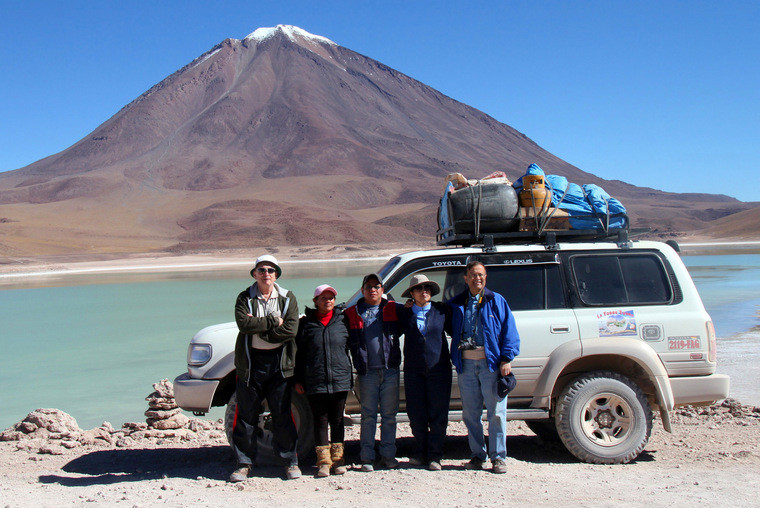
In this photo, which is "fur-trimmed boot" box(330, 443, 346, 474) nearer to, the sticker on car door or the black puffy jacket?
the black puffy jacket

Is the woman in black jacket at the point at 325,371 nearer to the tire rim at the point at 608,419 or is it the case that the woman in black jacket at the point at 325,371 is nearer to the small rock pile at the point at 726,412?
the tire rim at the point at 608,419

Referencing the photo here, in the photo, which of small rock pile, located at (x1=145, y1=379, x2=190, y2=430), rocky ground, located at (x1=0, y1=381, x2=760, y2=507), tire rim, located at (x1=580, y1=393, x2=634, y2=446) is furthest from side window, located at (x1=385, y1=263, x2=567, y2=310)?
small rock pile, located at (x1=145, y1=379, x2=190, y2=430)

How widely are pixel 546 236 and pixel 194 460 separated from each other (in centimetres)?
354

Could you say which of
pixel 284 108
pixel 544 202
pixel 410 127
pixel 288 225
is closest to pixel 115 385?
pixel 544 202

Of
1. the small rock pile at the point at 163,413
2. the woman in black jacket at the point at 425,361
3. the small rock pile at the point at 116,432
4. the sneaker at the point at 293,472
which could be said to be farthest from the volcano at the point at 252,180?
the woman in black jacket at the point at 425,361

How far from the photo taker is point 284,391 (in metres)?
5.26

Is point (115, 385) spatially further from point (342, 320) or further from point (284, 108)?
point (284, 108)

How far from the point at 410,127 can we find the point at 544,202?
7565 inches

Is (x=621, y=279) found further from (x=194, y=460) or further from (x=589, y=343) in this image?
(x=194, y=460)

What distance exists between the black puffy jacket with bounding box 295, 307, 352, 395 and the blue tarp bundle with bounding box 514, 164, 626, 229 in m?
2.13

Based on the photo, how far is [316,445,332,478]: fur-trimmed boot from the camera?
5293 millimetres

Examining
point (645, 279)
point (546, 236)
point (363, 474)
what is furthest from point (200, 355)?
point (645, 279)

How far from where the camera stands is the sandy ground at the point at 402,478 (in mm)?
4758

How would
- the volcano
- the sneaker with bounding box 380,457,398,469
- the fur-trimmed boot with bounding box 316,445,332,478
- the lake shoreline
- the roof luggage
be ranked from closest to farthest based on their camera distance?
1. the fur-trimmed boot with bounding box 316,445,332,478
2. the sneaker with bounding box 380,457,398,469
3. the roof luggage
4. the lake shoreline
5. the volcano
